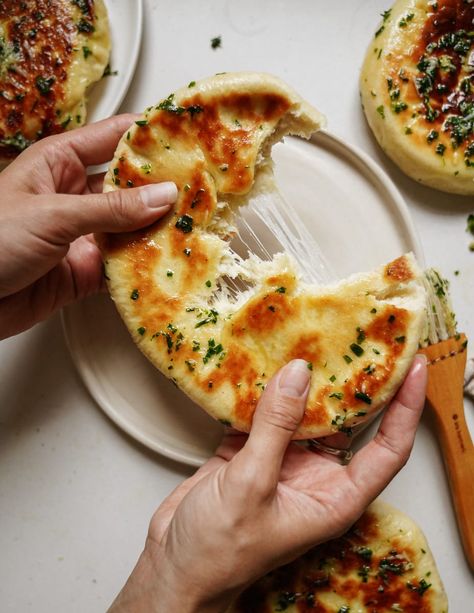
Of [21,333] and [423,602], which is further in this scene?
[21,333]

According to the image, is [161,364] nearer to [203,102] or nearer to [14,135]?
[203,102]

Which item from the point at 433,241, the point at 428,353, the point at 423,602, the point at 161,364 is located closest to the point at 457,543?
the point at 423,602

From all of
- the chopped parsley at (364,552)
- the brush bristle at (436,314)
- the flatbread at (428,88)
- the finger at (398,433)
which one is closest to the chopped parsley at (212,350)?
the finger at (398,433)

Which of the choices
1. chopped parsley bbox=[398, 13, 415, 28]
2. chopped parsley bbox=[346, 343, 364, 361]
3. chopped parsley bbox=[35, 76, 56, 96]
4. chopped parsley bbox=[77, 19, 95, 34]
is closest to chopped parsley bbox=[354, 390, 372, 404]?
chopped parsley bbox=[346, 343, 364, 361]

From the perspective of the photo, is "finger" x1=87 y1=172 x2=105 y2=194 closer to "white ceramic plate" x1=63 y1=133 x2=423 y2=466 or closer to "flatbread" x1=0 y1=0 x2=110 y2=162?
"flatbread" x1=0 y1=0 x2=110 y2=162

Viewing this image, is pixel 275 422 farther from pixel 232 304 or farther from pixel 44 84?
pixel 44 84

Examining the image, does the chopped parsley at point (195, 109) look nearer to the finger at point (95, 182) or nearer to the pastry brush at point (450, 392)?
the finger at point (95, 182)

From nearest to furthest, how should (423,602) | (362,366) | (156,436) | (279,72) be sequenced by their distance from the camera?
1. (362,366)
2. (423,602)
3. (156,436)
4. (279,72)
